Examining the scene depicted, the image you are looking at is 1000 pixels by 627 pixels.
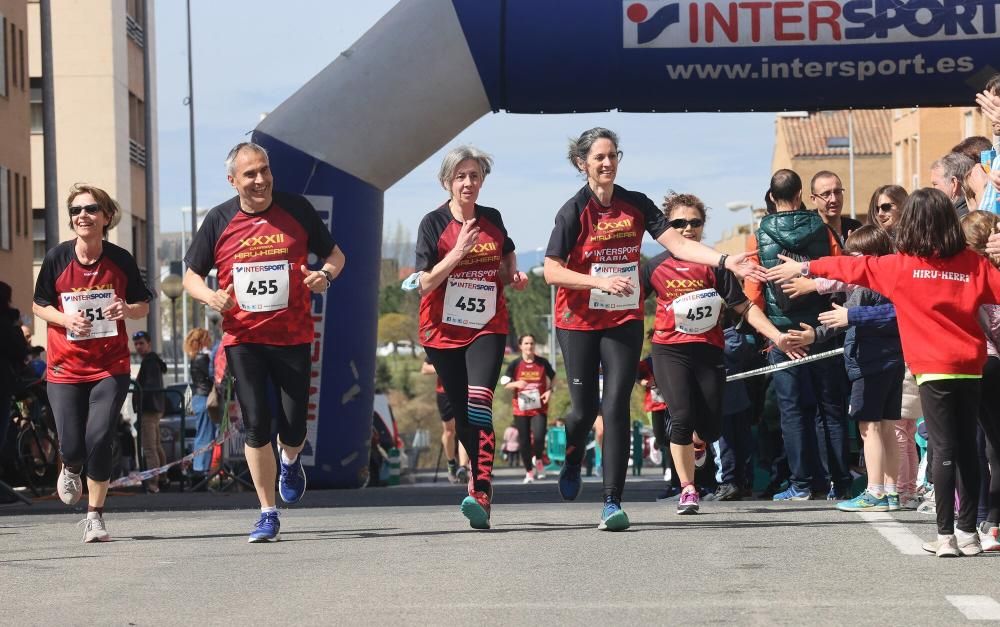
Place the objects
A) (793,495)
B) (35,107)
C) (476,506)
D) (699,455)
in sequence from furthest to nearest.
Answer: (35,107), (793,495), (699,455), (476,506)

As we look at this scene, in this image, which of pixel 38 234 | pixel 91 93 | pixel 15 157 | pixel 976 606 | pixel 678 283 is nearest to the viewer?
pixel 976 606

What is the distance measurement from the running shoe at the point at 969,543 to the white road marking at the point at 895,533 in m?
0.21

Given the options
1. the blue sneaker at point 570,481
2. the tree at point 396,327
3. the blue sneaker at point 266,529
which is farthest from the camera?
the tree at point 396,327

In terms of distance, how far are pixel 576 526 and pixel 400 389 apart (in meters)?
90.7

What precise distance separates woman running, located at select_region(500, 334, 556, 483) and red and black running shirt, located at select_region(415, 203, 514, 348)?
41.4 feet

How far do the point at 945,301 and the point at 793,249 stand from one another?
4064 millimetres

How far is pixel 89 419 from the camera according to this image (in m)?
10.9

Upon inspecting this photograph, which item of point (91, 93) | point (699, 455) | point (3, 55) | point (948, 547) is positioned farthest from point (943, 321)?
point (91, 93)

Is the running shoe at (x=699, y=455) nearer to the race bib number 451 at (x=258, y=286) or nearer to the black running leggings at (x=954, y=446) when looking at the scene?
the race bib number 451 at (x=258, y=286)

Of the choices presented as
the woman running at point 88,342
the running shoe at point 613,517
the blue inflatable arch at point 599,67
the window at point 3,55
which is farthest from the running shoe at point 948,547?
the window at point 3,55

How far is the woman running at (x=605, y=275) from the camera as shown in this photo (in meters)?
10.6

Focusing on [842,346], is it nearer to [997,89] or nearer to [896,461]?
[896,461]

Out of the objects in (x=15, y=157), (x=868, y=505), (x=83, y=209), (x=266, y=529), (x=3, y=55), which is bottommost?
(x=868, y=505)

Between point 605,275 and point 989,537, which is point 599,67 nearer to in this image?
point 605,275
